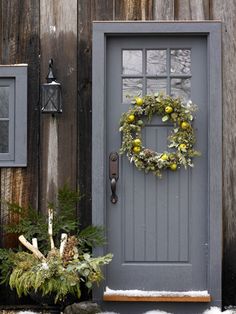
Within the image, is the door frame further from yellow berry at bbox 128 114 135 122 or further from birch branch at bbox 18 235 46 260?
birch branch at bbox 18 235 46 260

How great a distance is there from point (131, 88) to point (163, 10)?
70 cm

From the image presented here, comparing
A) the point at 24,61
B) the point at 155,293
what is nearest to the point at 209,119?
the point at 155,293

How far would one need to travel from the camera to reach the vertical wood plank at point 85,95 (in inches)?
217

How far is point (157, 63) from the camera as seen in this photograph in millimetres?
5504

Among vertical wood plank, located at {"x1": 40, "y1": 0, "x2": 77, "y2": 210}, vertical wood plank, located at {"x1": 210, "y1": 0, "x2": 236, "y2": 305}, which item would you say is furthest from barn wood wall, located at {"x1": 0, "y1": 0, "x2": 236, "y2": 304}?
vertical wood plank, located at {"x1": 210, "y1": 0, "x2": 236, "y2": 305}

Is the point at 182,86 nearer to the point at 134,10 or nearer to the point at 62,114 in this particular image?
the point at 134,10

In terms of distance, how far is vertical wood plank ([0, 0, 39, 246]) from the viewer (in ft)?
18.0

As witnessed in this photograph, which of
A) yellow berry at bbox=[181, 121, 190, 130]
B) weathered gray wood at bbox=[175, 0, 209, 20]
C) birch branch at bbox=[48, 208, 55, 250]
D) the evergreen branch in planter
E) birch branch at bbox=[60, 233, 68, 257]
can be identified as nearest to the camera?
the evergreen branch in planter

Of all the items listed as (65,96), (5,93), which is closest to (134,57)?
(65,96)

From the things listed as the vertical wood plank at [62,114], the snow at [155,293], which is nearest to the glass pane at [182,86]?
the vertical wood plank at [62,114]

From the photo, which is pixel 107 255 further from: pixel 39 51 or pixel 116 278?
pixel 39 51

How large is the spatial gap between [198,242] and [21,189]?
60.5 inches

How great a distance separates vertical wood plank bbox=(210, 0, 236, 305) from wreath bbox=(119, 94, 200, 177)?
27 cm

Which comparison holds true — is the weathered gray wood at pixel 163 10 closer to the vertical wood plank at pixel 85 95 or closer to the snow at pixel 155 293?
the vertical wood plank at pixel 85 95
